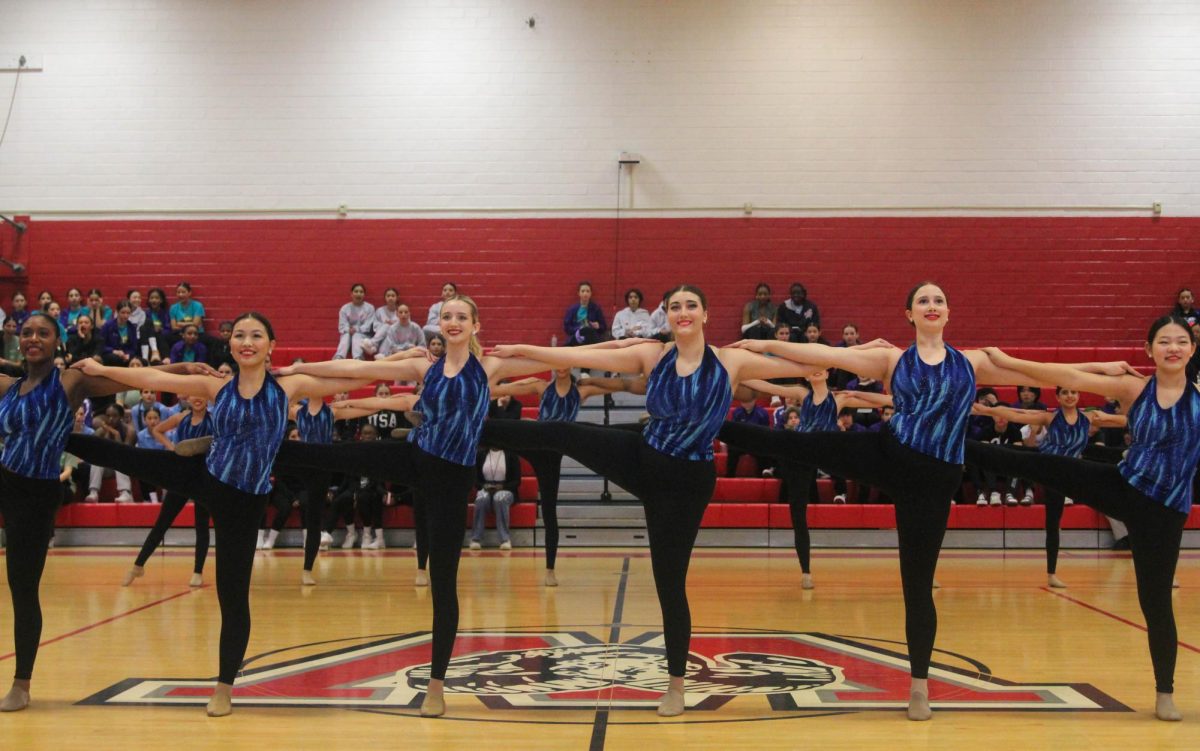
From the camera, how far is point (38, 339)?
5.36 m

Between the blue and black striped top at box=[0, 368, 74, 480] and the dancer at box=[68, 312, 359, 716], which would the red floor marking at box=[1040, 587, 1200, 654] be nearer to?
the dancer at box=[68, 312, 359, 716]

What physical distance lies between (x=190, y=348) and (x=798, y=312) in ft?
30.6

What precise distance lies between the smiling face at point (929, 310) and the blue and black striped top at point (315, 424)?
587cm

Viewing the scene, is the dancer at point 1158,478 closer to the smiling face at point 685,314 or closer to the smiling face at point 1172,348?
the smiling face at point 1172,348

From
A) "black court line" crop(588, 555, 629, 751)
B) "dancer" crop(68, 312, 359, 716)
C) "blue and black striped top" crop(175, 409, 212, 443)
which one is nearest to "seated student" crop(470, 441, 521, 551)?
"black court line" crop(588, 555, 629, 751)

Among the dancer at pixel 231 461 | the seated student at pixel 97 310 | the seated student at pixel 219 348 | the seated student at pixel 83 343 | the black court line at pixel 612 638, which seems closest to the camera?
the black court line at pixel 612 638

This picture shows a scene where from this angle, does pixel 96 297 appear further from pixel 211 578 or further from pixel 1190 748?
pixel 1190 748

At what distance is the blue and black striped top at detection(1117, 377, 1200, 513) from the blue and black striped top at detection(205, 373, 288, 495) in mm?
4265

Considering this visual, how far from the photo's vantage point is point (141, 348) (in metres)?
15.8

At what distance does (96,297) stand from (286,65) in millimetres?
4860

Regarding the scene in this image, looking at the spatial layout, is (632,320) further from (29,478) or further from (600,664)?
(29,478)

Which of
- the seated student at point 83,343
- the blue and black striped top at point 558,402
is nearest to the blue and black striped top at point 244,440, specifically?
the blue and black striped top at point 558,402

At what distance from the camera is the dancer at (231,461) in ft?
16.9

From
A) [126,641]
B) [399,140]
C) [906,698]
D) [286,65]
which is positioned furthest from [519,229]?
[906,698]
